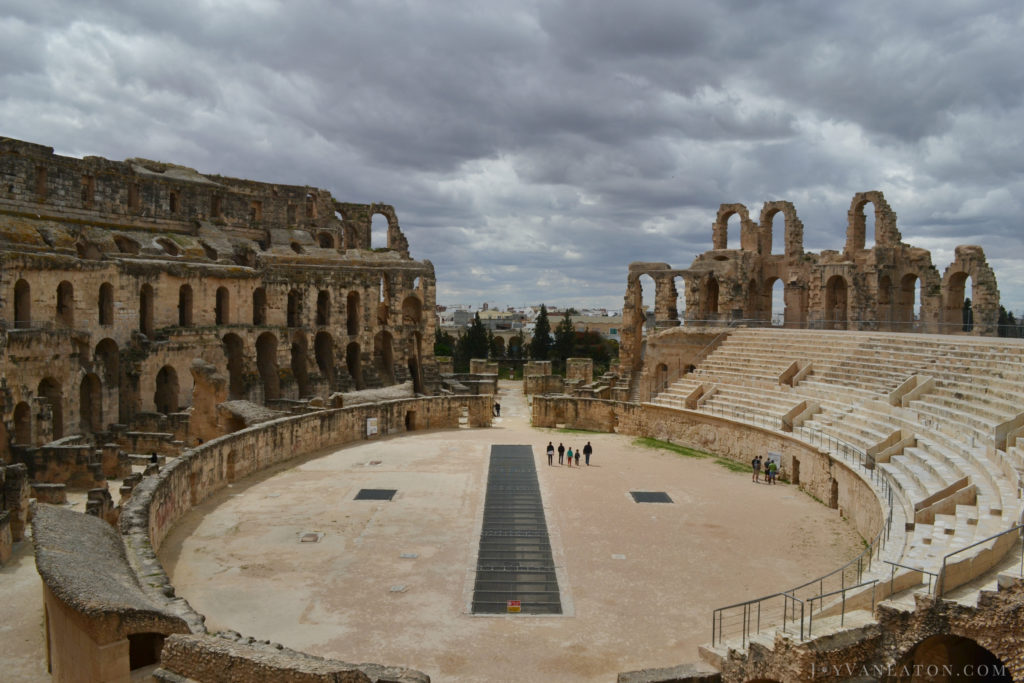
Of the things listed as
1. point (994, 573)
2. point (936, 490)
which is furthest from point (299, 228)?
point (994, 573)

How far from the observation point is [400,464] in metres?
22.7

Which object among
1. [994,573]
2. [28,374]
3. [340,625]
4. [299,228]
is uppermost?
[299,228]

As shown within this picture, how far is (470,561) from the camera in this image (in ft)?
47.4

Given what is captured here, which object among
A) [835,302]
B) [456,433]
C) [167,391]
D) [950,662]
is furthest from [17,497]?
[835,302]

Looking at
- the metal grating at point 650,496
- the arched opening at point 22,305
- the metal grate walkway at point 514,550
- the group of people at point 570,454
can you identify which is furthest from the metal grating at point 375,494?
the arched opening at point 22,305

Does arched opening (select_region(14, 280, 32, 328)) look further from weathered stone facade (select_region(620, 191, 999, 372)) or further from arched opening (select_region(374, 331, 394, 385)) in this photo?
weathered stone facade (select_region(620, 191, 999, 372))

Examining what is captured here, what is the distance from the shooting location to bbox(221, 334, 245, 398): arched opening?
3316cm

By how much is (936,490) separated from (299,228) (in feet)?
120

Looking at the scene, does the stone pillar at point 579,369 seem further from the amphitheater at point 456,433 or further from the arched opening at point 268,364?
the arched opening at point 268,364

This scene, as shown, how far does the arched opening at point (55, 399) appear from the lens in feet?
78.7

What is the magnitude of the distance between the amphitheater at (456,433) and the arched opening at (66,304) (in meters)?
0.09

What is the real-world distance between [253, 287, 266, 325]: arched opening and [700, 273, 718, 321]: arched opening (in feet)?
65.8

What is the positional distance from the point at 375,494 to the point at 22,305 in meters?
14.4

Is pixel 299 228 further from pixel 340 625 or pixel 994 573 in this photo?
pixel 994 573
